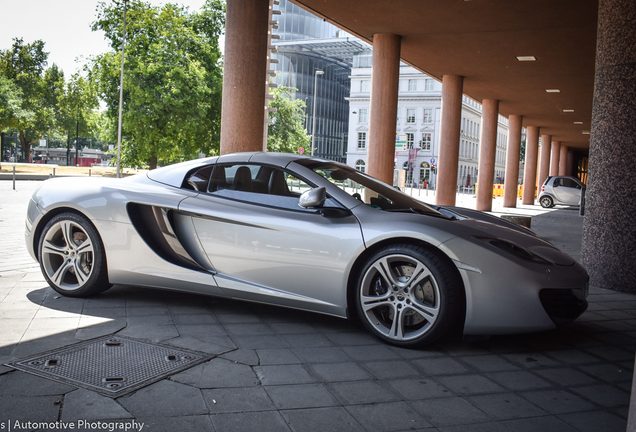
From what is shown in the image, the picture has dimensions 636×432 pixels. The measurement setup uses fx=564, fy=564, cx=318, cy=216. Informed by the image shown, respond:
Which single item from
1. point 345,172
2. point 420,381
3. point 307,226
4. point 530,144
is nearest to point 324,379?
point 420,381

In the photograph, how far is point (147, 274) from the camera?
425 cm

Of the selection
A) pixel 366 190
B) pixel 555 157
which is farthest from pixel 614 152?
pixel 555 157

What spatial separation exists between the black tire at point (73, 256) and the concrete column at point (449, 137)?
14.3 metres

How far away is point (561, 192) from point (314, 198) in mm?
26586

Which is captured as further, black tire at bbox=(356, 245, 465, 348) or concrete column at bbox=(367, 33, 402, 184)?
concrete column at bbox=(367, 33, 402, 184)

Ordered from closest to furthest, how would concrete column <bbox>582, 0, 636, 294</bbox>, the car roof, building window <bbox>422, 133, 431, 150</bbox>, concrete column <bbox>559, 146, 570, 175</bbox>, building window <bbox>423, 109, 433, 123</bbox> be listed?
1. the car roof
2. concrete column <bbox>582, 0, 636, 294</bbox>
3. concrete column <bbox>559, 146, 570, 175</bbox>
4. building window <bbox>423, 109, 433, 123</bbox>
5. building window <bbox>422, 133, 431, 150</bbox>

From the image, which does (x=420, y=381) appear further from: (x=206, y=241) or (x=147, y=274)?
(x=147, y=274)

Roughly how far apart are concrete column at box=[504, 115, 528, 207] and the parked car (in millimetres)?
1786

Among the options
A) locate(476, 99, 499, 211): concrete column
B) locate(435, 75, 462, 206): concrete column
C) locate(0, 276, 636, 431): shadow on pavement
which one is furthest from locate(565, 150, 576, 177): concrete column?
locate(0, 276, 636, 431): shadow on pavement

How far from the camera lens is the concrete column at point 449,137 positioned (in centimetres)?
1775

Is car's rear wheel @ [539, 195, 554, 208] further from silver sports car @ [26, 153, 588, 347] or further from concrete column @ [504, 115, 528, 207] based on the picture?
silver sports car @ [26, 153, 588, 347]

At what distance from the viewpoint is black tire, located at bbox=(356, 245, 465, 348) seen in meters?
3.49

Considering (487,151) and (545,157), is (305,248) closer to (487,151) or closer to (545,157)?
(487,151)

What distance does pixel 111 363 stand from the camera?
3.05m
